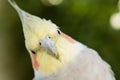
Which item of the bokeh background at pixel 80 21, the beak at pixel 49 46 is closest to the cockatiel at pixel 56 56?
the beak at pixel 49 46

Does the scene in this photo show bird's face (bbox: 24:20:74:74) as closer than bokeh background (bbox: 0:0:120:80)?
Yes

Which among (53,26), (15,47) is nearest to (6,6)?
(15,47)

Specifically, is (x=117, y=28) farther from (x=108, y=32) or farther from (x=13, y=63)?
(x=13, y=63)

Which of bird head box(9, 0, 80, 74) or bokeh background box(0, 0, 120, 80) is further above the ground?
bokeh background box(0, 0, 120, 80)

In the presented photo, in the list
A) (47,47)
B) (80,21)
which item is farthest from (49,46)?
(80,21)

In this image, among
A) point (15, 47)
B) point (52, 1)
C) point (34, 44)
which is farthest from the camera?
point (15, 47)

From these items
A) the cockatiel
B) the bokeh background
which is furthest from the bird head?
the bokeh background

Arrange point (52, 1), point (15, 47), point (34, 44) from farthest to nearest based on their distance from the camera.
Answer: point (15, 47) → point (52, 1) → point (34, 44)

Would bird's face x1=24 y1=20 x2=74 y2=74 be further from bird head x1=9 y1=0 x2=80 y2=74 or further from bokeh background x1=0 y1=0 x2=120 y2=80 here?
bokeh background x1=0 y1=0 x2=120 y2=80
